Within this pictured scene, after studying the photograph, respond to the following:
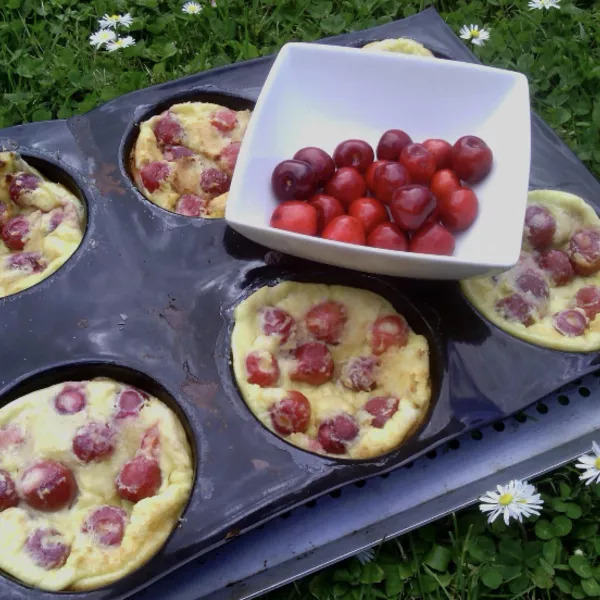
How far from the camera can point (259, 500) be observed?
5.84 feet

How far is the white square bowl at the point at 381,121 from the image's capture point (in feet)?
6.51

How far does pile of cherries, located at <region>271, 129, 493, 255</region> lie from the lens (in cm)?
196

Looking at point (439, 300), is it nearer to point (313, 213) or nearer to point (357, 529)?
point (313, 213)

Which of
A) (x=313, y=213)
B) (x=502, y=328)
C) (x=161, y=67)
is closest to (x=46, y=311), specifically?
(x=313, y=213)

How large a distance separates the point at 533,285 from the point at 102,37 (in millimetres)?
2202

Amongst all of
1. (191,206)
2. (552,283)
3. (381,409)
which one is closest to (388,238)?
(381,409)

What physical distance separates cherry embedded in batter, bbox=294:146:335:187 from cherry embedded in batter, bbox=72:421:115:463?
849mm

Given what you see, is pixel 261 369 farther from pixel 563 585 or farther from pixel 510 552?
pixel 563 585

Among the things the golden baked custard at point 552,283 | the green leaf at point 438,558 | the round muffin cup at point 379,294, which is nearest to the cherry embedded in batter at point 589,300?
the golden baked custard at point 552,283

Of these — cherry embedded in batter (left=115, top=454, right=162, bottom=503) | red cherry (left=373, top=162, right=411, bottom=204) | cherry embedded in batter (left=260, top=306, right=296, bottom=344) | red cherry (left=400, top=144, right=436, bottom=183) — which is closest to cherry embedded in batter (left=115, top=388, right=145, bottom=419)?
cherry embedded in batter (left=115, top=454, right=162, bottom=503)

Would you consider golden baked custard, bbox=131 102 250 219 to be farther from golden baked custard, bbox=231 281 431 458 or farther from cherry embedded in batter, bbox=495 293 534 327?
cherry embedded in batter, bbox=495 293 534 327

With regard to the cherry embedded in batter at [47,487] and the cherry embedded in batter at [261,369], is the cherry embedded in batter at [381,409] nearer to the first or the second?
the cherry embedded in batter at [261,369]

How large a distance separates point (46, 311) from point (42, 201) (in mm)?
372

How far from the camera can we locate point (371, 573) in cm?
198
